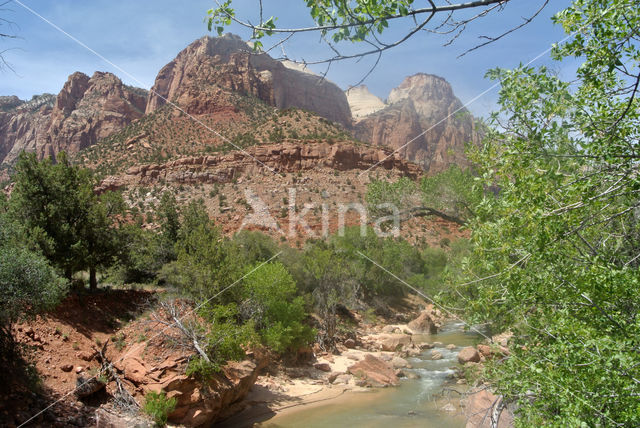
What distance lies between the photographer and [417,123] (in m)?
137

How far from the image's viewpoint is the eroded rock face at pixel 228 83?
77125 millimetres

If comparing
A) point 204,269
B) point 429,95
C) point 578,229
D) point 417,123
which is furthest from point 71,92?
point 578,229

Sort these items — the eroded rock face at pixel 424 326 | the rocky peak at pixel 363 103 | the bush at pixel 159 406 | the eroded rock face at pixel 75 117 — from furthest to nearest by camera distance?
the rocky peak at pixel 363 103, the eroded rock face at pixel 75 117, the eroded rock face at pixel 424 326, the bush at pixel 159 406

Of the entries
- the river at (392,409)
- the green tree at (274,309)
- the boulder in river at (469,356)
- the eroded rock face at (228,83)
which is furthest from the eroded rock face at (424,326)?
the eroded rock face at (228,83)

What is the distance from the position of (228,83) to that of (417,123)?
7416cm

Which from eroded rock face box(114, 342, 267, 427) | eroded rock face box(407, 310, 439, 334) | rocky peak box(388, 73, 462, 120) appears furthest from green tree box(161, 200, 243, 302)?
rocky peak box(388, 73, 462, 120)

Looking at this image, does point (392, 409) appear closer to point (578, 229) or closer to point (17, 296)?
point (17, 296)

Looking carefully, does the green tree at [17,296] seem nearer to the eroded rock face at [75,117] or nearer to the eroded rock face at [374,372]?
the eroded rock face at [374,372]

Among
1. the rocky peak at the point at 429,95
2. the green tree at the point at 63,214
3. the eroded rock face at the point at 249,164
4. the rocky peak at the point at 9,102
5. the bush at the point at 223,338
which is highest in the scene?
the rocky peak at the point at 429,95

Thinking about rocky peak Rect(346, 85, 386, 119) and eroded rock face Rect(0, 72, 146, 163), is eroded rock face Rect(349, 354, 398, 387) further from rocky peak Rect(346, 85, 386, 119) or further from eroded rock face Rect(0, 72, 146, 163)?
rocky peak Rect(346, 85, 386, 119)

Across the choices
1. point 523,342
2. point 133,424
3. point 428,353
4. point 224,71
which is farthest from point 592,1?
point 224,71

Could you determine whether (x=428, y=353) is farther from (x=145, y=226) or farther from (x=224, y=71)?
(x=224, y=71)

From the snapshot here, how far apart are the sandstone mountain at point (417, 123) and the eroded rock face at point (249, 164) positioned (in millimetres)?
52092

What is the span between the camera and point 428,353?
22.6 meters
